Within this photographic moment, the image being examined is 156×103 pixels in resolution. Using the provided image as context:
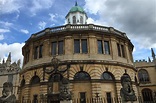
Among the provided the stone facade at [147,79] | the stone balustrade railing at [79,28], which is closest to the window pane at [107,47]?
the stone balustrade railing at [79,28]

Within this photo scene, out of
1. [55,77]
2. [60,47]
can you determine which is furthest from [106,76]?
[60,47]

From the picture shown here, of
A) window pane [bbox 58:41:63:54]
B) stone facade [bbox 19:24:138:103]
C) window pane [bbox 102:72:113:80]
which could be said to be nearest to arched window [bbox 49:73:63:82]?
stone facade [bbox 19:24:138:103]

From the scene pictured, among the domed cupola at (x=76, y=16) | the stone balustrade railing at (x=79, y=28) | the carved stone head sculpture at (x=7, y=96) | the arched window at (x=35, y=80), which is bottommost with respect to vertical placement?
the carved stone head sculpture at (x=7, y=96)

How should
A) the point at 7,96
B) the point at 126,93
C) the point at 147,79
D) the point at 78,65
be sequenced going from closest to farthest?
the point at 7,96
the point at 126,93
the point at 78,65
the point at 147,79

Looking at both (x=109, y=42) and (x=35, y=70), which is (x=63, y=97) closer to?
(x=35, y=70)

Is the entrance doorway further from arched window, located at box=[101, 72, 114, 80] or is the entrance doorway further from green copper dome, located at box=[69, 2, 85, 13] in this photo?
green copper dome, located at box=[69, 2, 85, 13]

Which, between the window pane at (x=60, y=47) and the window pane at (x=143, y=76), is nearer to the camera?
the window pane at (x=60, y=47)

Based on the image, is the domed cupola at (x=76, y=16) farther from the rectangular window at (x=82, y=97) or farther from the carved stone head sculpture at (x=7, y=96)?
the carved stone head sculpture at (x=7, y=96)

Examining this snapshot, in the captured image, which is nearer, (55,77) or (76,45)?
(55,77)

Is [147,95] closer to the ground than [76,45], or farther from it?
closer to the ground

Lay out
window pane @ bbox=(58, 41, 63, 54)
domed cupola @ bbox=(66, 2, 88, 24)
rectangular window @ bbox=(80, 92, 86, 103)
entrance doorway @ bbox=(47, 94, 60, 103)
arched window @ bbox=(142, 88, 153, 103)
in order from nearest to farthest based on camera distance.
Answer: rectangular window @ bbox=(80, 92, 86, 103) < entrance doorway @ bbox=(47, 94, 60, 103) < window pane @ bbox=(58, 41, 63, 54) < arched window @ bbox=(142, 88, 153, 103) < domed cupola @ bbox=(66, 2, 88, 24)

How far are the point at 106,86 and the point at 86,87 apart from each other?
2.74 meters

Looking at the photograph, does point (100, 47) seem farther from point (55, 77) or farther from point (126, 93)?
point (126, 93)

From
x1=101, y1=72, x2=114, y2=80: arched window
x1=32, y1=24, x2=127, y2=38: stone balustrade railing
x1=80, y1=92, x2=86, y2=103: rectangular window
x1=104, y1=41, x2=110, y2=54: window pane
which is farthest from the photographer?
x1=32, y1=24, x2=127, y2=38: stone balustrade railing
